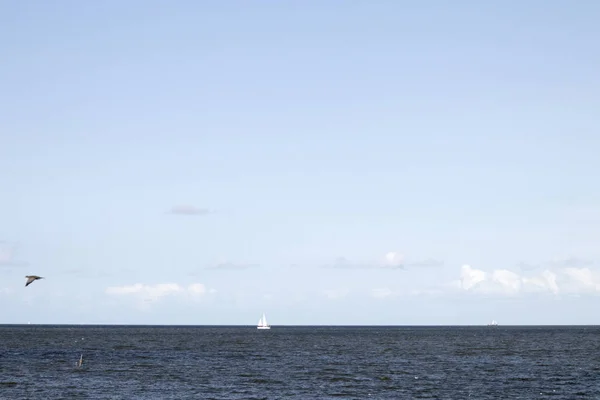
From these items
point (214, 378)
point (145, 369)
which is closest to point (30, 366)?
point (145, 369)

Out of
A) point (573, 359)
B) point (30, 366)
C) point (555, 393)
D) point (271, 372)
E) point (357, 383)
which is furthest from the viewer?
point (573, 359)

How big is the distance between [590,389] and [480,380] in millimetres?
12368

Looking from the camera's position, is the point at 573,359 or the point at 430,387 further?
the point at 573,359

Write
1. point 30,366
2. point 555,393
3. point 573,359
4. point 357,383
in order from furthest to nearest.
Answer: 1. point 573,359
2. point 30,366
3. point 357,383
4. point 555,393

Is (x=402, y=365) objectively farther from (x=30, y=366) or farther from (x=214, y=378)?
(x=30, y=366)

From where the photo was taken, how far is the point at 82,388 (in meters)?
80.7

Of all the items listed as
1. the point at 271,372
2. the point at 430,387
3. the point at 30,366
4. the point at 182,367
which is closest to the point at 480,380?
the point at 430,387

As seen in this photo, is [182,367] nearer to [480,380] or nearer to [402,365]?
[402,365]

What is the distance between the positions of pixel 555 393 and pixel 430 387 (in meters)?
12.0

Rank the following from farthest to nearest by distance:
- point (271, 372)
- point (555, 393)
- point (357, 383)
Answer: point (271, 372)
point (357, 383)
point (555, 393)

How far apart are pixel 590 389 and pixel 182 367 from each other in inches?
2060

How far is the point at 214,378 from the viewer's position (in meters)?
92.3

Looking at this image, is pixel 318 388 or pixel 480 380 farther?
pixel 480 380

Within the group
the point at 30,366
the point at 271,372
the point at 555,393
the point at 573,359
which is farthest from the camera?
the point at 573,359
